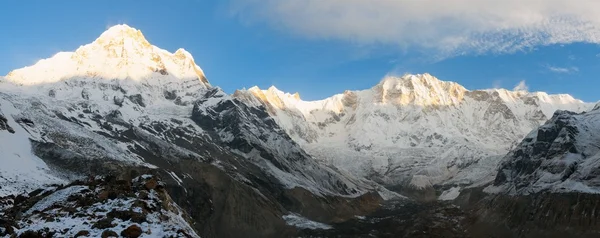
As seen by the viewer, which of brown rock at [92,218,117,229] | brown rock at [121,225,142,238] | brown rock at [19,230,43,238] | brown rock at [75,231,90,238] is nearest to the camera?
brown rock at [19,230,43,238]

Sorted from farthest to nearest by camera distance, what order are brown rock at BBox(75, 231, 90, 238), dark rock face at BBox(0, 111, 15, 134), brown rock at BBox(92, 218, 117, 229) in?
dark rock face at BBox(0, 111, 15, 134) < brown rock at BBox(92, 218, 117, 229) < brown rock at BBox(75, 231, 90, 238)

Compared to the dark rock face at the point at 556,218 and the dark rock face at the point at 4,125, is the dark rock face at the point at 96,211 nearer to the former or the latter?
the dark rock face at the point at 4,125

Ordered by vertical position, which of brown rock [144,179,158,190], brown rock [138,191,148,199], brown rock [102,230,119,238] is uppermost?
brown rock [144,179,158,190]

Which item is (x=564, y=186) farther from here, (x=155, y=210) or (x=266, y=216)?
(x=155, y=210)

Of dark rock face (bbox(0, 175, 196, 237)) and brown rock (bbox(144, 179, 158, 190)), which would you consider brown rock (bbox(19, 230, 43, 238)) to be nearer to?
dark rock face (bbox(0, 175, 196, 237))

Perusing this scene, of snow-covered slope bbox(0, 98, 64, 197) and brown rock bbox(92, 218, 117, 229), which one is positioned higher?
snow-covered slope bbox(0, 98, 64, 197)

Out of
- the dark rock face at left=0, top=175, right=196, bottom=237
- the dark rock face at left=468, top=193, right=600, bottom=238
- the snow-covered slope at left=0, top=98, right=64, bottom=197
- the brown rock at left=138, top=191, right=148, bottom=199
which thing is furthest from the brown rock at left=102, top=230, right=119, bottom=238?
the dark rock face at left=468, top=193, right=600, bottom=238

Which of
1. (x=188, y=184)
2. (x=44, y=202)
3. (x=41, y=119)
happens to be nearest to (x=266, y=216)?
(x=188, y=184)

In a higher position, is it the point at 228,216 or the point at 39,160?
the point at 39,160
